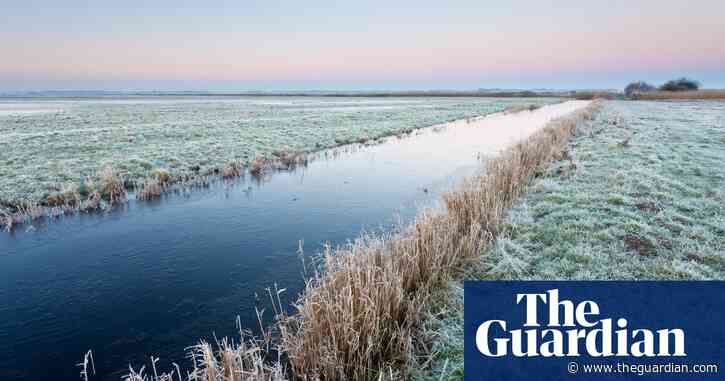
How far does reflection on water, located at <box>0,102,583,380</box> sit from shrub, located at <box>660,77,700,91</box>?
141020 mm

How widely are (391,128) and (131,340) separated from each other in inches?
1152

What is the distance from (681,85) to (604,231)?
14896cm

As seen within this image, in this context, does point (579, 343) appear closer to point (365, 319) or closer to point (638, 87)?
point (365, 319)

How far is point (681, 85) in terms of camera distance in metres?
118

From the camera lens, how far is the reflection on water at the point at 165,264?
5.29 meters

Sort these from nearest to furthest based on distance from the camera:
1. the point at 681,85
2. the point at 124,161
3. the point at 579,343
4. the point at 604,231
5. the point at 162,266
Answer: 1. the point at 579,343
2. the point at 604,231
3. the point at 162,266
4. the point at 124,161
5. the point at 681,85

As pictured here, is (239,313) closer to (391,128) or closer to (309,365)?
(309,365)

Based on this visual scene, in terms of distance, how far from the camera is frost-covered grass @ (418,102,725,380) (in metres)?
5.76

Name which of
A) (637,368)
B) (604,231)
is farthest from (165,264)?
(604,231)

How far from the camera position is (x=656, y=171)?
12633 millimetres

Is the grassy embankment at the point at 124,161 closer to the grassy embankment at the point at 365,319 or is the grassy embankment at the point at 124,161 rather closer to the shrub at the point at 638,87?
the grassy embankment at the point at 365,319

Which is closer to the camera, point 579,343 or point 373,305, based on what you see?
point 579,343

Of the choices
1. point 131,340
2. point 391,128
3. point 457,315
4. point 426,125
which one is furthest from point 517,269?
point 426,125

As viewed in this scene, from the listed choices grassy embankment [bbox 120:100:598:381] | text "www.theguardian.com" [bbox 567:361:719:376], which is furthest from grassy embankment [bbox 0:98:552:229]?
text "www.theguardian.com" [bbox 567:361:719:376]
